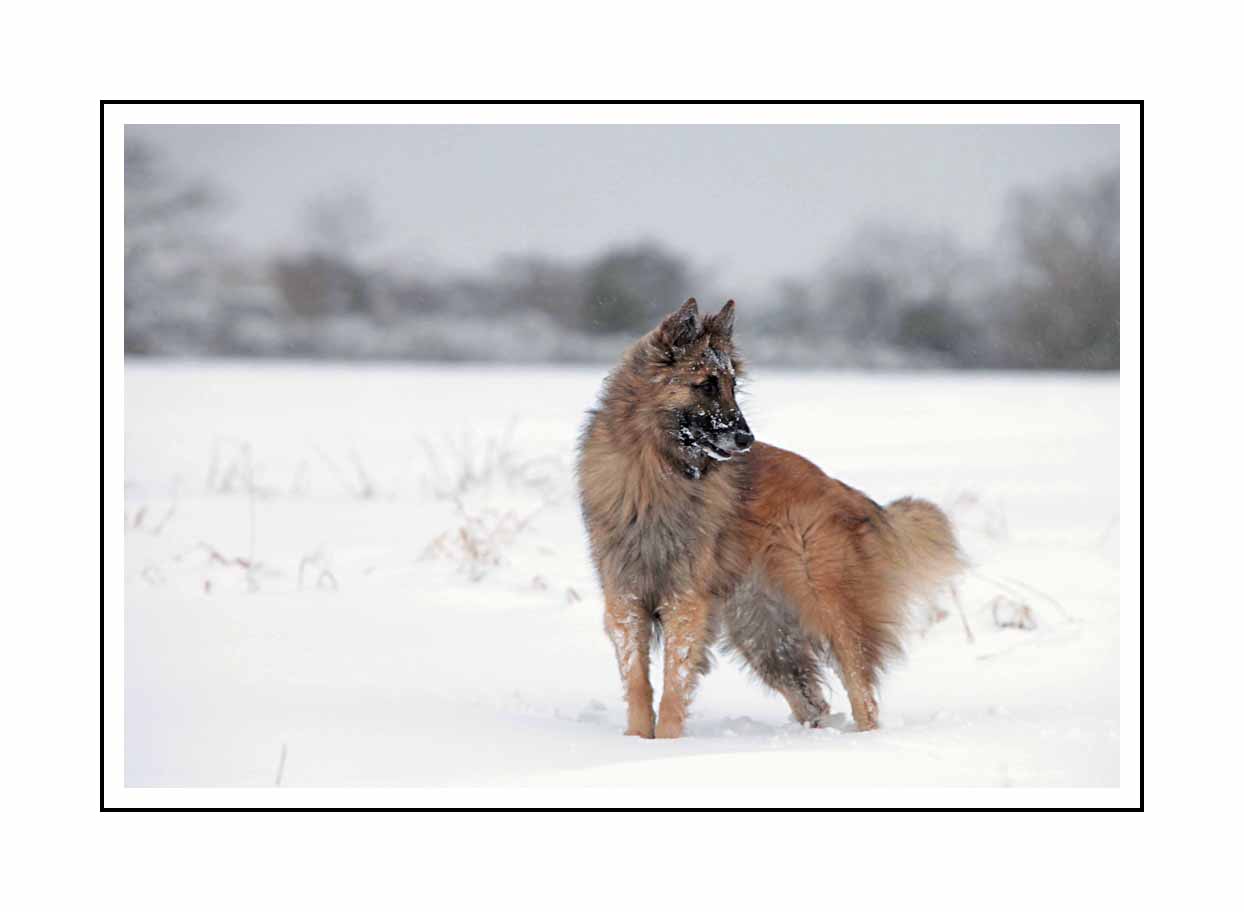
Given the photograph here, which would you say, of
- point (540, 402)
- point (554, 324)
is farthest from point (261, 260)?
point (540, 402)

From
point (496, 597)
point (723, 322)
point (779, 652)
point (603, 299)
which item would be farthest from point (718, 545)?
point (603, 299)

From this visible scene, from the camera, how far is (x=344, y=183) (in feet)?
54.6

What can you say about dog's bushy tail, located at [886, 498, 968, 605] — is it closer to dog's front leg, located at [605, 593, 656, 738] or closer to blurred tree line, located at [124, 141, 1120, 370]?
dog's front leg, located at [605, 593, 656, 738]

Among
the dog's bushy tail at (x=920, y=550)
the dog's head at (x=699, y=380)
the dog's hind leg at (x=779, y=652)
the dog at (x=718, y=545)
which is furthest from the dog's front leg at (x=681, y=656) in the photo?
the dog's bushy tail at (x=920, y=550)

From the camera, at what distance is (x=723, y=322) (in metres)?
5.73

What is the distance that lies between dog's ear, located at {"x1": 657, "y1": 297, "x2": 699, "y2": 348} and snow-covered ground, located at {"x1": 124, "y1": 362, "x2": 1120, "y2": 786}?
730mm

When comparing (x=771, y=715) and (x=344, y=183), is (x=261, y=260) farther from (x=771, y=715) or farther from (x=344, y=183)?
(x=771, y=715)

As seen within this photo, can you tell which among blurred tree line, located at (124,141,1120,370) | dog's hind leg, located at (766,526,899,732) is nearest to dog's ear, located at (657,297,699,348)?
dog's hind leg, located at (766,526,899,732)

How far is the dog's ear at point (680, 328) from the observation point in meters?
5.55

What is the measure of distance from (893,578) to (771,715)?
3.28 feet

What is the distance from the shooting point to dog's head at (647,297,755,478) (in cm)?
559

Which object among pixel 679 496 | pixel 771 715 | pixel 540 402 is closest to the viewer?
pixel 679 496

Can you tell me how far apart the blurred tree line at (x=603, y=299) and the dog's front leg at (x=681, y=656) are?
→ 9996 mm

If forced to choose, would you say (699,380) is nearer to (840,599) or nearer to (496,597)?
(840,599)
